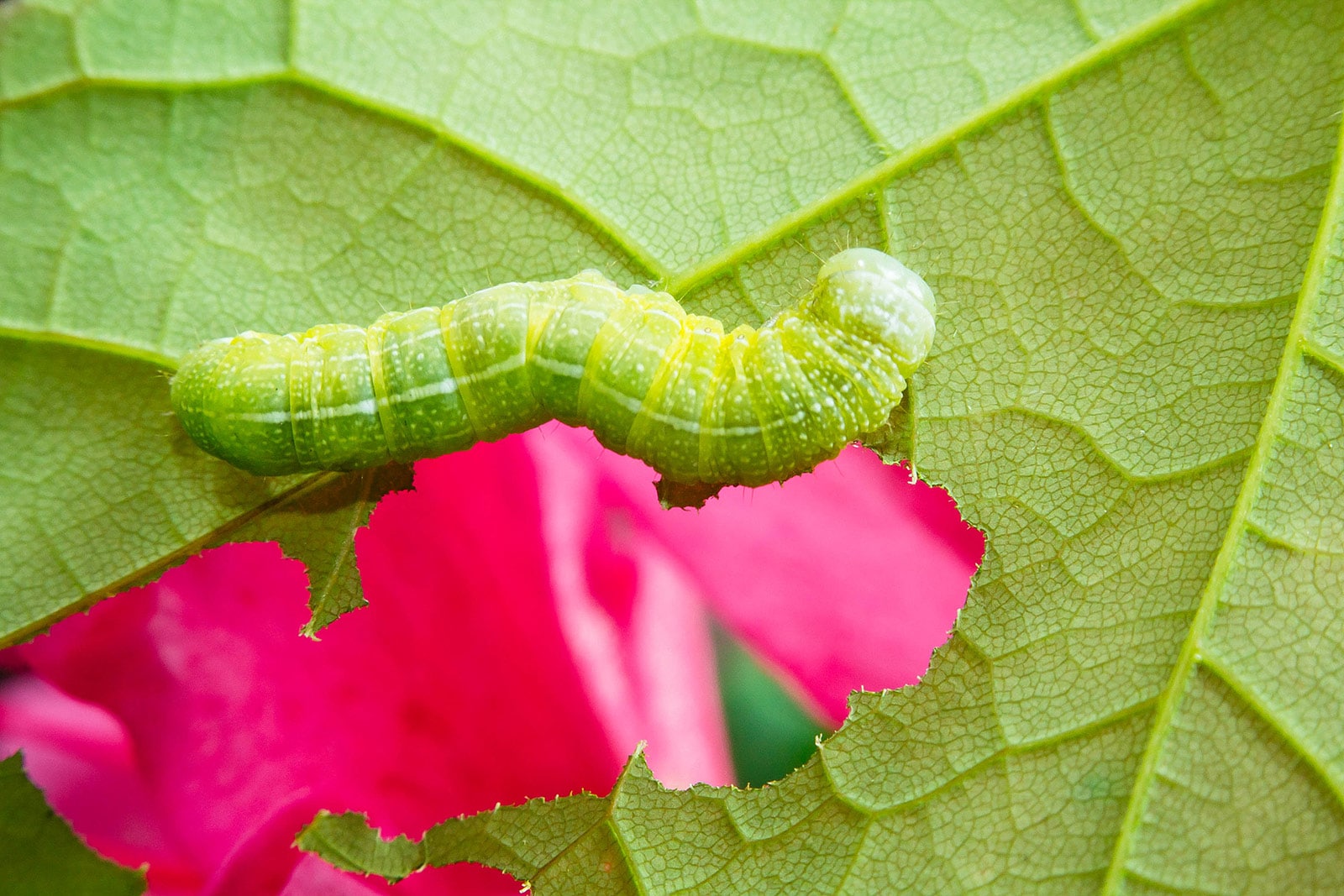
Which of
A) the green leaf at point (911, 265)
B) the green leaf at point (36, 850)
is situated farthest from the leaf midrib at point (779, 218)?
the green leaf at point (36, 850)

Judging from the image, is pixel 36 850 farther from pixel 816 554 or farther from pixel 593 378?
pixel 816 554

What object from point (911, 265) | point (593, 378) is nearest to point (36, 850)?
point (593, 378)

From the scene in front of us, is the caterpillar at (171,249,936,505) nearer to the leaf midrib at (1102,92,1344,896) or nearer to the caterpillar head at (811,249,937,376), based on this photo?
the caterpillar head at (811,249,937,376)

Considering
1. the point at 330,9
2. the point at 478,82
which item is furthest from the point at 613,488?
the point at 330,9

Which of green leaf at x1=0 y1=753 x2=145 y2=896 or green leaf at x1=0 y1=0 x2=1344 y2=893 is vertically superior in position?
green leaf at x1=0 y1=0 x2=1344 y2=893

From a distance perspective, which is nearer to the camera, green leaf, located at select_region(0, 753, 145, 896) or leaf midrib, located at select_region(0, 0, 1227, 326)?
green leaf, located at select_region(0, 753, 145, 896)

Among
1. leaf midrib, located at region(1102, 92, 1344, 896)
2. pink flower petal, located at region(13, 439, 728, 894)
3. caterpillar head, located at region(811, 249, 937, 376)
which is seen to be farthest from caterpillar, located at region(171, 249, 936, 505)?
leaf midrib, located at region(1102, 92, 1344, 896)
